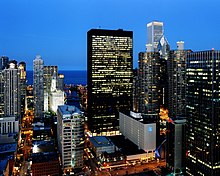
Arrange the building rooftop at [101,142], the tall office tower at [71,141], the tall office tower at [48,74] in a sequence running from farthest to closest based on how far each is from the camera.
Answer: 1. the tall office tower at [48,74]
2. the building rooftop at [101,142]
3. the tall office tower at [71,141]

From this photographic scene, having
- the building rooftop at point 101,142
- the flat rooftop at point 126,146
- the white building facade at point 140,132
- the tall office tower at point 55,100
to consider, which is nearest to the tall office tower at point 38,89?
the tall office tower at point 55,100

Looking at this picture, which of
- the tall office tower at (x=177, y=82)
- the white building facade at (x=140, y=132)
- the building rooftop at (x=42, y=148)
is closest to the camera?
the building rooftop at (x=42, y=148)

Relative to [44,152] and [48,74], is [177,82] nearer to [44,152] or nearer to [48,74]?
[44,152]

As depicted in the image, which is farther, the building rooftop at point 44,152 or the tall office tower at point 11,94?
the tall office tower at point 11,94

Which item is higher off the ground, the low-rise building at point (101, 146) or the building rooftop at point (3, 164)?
the building rooftop at point (3, 164)

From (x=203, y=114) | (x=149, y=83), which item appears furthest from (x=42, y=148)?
(x=149, y=83)

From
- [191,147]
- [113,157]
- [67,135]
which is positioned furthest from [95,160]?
[191,147]

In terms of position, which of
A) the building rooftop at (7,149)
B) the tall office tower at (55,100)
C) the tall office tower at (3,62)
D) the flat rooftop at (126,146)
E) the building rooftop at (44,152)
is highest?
the tall office tower at (3,62)

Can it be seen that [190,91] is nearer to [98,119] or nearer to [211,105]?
[211,105]

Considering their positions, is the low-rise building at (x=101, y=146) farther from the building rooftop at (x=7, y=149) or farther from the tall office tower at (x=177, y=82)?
the tall office tower at (x=177, y=82)
